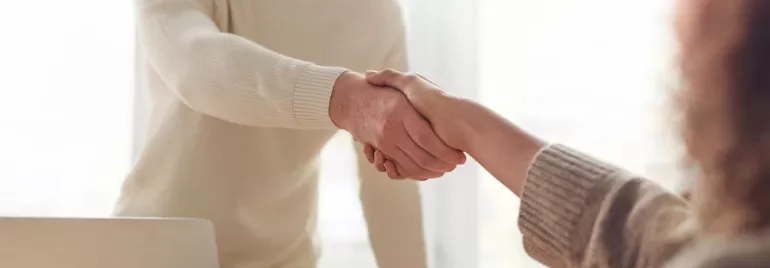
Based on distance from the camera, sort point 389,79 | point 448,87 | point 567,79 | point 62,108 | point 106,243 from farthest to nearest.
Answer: point 62,108 < point 448,87 < point 567,79 < point 389,79 < point 106,243

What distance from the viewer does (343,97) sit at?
0.90 m

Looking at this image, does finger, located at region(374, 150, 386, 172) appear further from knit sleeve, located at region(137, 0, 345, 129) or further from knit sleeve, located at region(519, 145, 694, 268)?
knit sleeve, located at region(519, 145, 694, 268)

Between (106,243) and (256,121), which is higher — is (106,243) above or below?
below

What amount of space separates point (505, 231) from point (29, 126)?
86 centimetres

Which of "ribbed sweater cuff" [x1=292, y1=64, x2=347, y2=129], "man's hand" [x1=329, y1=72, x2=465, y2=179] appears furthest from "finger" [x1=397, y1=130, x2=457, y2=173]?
"ribbed sweater cuff" [x1=292, y1=64, x2=347, y2=129]

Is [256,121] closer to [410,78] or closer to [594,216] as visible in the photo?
[410,78]

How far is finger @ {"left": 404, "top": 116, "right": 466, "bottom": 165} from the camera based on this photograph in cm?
88

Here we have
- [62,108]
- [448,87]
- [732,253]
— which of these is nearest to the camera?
[732,253]

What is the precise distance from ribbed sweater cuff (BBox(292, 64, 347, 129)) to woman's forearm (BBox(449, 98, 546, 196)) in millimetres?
145

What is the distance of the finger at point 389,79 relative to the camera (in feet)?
3.03

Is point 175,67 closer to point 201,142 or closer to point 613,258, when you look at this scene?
point 201,142

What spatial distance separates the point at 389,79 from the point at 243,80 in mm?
172

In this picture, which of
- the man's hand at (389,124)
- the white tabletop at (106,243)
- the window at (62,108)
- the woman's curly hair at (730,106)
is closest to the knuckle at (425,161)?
the man's hand at (389,124)

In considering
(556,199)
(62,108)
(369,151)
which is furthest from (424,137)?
(62,108)
